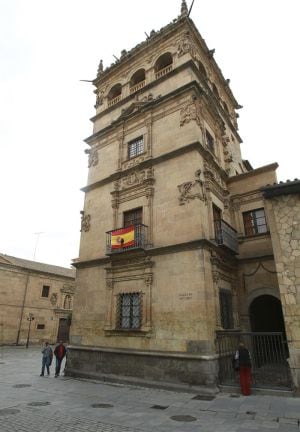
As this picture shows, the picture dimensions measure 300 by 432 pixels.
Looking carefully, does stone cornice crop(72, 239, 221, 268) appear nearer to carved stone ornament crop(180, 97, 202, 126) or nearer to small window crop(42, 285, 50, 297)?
carved stone ornament crop(180, 97, 202, 126)

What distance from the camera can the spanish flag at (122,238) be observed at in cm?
1346

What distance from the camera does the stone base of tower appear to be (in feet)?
33.4

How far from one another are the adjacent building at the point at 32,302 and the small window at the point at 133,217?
23068 mm

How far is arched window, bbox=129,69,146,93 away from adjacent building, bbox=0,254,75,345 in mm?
24271

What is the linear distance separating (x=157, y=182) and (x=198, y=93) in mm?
5454

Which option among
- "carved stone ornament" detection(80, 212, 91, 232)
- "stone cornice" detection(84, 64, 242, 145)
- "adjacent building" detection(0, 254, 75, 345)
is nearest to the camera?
"stone cornice" detection(84, 64, 242, 145)

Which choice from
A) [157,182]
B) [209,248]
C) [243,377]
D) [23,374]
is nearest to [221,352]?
[243,377]

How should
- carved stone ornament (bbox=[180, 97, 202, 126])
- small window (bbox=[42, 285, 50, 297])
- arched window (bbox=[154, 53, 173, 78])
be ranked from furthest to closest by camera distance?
small window (bbox=[42, 285, 50, 297]), arched window (bbox=[154, 53, 173, 78]), carved stone ornament (bbox=[180, 97, 202, 126])

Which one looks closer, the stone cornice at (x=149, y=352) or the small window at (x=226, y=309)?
the stone cornice at (x=149, y=352)

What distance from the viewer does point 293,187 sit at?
10812 millimetres

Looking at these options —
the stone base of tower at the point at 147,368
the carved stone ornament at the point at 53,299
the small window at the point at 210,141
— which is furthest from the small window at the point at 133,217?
the carved stone ornament at the point at 53,299

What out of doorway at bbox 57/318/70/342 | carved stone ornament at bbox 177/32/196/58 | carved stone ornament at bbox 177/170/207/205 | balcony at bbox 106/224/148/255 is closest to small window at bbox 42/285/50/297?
doorway at bbox 57/318/70/342

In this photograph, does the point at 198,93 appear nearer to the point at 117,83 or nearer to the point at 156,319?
the point at 117,83

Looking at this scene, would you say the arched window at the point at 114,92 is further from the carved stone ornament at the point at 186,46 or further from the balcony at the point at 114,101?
the carved stone ornament at the point at 186,46
